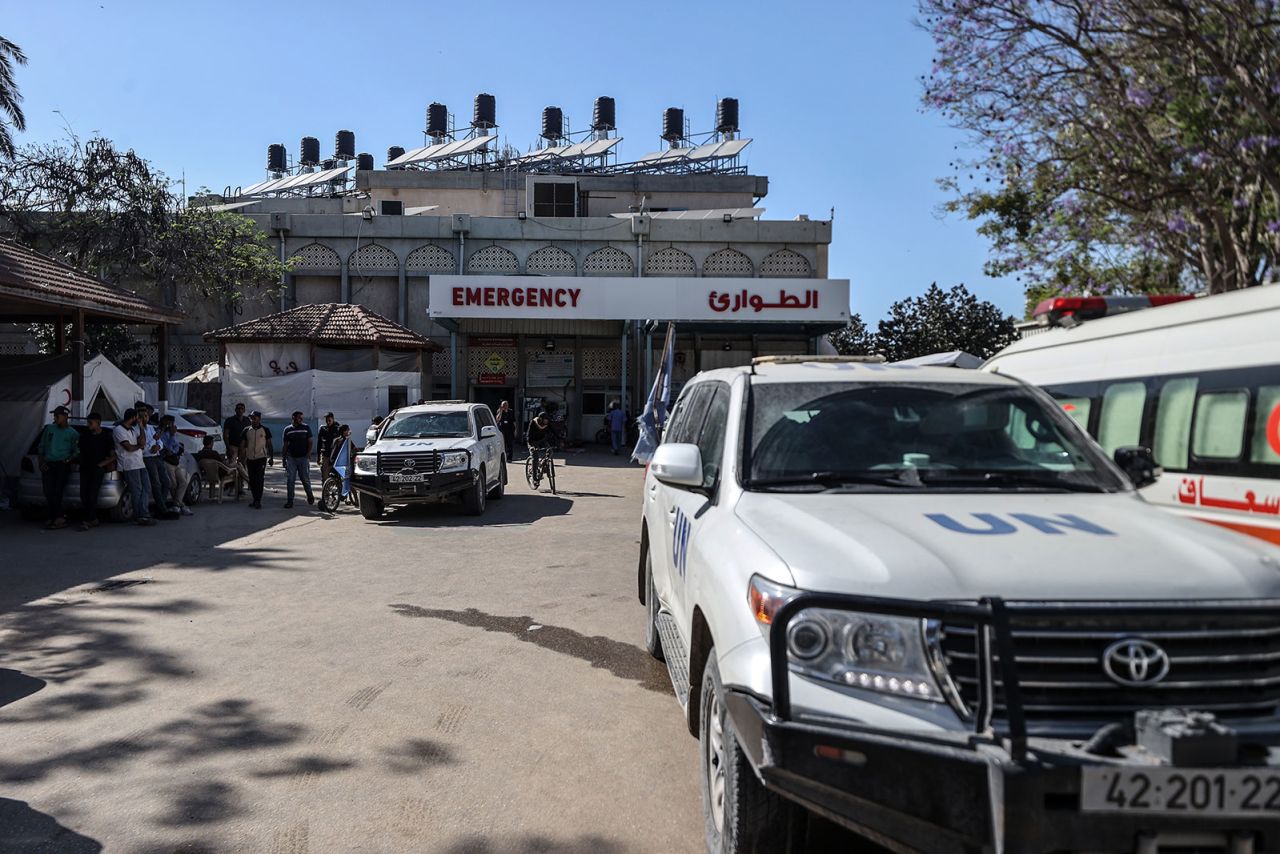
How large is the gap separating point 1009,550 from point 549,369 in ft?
107

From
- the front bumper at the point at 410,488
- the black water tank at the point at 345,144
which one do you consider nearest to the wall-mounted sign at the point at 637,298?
the front bumper at the point at 410,488

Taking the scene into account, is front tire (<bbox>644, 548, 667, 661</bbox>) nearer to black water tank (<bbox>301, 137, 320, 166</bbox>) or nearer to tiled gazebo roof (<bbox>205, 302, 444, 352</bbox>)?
tiled gazebo roof (<bbox>205, 302, 444, 352</bbox>)

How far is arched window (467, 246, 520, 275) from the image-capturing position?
3541 cm

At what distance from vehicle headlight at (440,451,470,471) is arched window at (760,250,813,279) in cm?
2333

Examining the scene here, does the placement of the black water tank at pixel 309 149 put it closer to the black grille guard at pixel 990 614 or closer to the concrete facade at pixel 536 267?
the concrete facade at pixel 536 267

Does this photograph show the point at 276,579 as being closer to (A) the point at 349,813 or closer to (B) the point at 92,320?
(A) the point at 349,813

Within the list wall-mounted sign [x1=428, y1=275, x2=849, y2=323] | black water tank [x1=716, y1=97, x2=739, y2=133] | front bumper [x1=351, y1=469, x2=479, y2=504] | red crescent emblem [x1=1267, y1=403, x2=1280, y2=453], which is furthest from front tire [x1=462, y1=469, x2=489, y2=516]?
black water tank [x1=716, y1=97, x2=739, y2=133]

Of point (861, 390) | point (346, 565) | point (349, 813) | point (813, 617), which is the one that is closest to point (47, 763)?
point (349, 813)

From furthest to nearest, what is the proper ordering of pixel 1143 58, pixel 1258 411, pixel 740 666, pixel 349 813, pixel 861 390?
pixel 1143 58 → pixel 1258 411 → pixel 861 390 → pixel 349 813 → pixel 740 666

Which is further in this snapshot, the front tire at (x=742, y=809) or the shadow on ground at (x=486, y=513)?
the shadow on ground at (x=486, y=513)

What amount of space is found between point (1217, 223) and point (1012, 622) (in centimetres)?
1430

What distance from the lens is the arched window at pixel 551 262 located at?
35594 millimetres

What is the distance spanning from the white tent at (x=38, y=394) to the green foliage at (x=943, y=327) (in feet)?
82.2

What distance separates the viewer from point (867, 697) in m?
2.75
